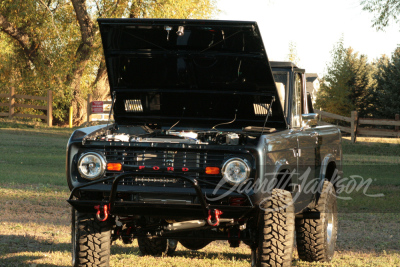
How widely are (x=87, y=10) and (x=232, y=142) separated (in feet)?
83.5

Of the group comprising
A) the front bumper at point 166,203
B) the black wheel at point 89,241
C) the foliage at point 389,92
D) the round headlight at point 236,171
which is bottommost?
the black wheel at point 89,241

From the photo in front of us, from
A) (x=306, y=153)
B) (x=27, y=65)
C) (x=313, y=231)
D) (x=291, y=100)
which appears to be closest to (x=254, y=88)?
(x=291, y=100)

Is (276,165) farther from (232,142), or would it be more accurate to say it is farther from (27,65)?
(27,65)

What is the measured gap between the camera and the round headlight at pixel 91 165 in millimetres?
5125

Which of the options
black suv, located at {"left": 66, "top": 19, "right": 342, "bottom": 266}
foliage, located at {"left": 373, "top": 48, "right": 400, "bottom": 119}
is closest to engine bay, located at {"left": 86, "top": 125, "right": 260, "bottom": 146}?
black suv, located at {"left": 66, "top": 19, "right": 342, "bottom": 266}

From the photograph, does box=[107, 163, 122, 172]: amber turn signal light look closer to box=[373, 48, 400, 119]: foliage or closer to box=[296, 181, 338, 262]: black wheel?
box=[296, 181, 338, 262]: black wheel

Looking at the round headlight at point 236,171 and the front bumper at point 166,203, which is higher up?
the round headlight at point 236,171

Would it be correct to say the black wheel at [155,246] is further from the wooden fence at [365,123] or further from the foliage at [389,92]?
the foliage at [389,92]

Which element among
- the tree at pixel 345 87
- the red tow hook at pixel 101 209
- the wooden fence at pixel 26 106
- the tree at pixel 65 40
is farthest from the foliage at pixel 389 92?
the red tow hook at pixel 101 209

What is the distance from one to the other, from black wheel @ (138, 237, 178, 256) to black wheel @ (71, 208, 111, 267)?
5.35ft

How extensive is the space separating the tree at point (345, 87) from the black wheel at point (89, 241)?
39.3 m

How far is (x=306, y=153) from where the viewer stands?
21.0ft

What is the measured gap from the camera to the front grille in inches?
198

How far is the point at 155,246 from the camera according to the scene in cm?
697
